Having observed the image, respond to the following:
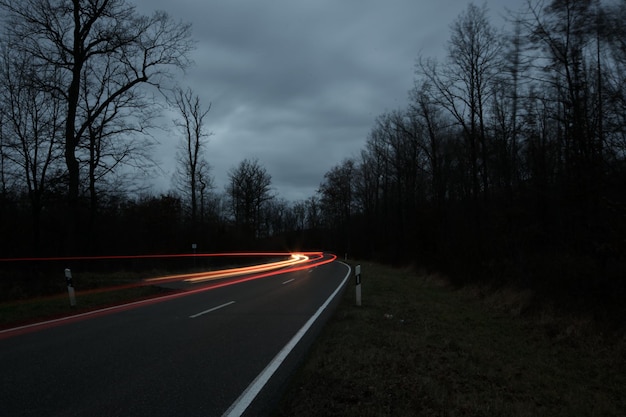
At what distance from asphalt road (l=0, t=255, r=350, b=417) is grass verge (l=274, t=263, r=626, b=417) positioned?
2.18 feet

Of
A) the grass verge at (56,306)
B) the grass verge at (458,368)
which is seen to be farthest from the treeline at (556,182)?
the grass verge at (56,306)

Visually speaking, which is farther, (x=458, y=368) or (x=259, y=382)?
(x=458, y=368)

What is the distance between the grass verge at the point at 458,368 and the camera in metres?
4.69

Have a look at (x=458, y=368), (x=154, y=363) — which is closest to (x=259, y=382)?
(x=154, y=363)

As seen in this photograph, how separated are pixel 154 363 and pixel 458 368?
4.66 metres

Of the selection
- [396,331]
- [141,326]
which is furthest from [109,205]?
[396,331]

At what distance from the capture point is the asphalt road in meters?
4.60

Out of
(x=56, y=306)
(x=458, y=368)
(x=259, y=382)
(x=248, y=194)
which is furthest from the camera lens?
(x=248, y=194)

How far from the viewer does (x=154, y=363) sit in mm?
6246

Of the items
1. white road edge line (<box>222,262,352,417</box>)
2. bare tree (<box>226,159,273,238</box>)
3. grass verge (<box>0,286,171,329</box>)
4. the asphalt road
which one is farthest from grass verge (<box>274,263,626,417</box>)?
bare tree (<box>226,159,273,238</box>)

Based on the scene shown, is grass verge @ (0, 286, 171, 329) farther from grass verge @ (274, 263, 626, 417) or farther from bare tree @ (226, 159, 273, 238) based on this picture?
bare tree @ (226, 159, 273, 238)

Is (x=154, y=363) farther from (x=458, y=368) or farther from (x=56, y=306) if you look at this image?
(x=56, y=306)

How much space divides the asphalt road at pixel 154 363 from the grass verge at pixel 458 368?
26.2 inches

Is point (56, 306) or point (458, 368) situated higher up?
point (56, 306)
